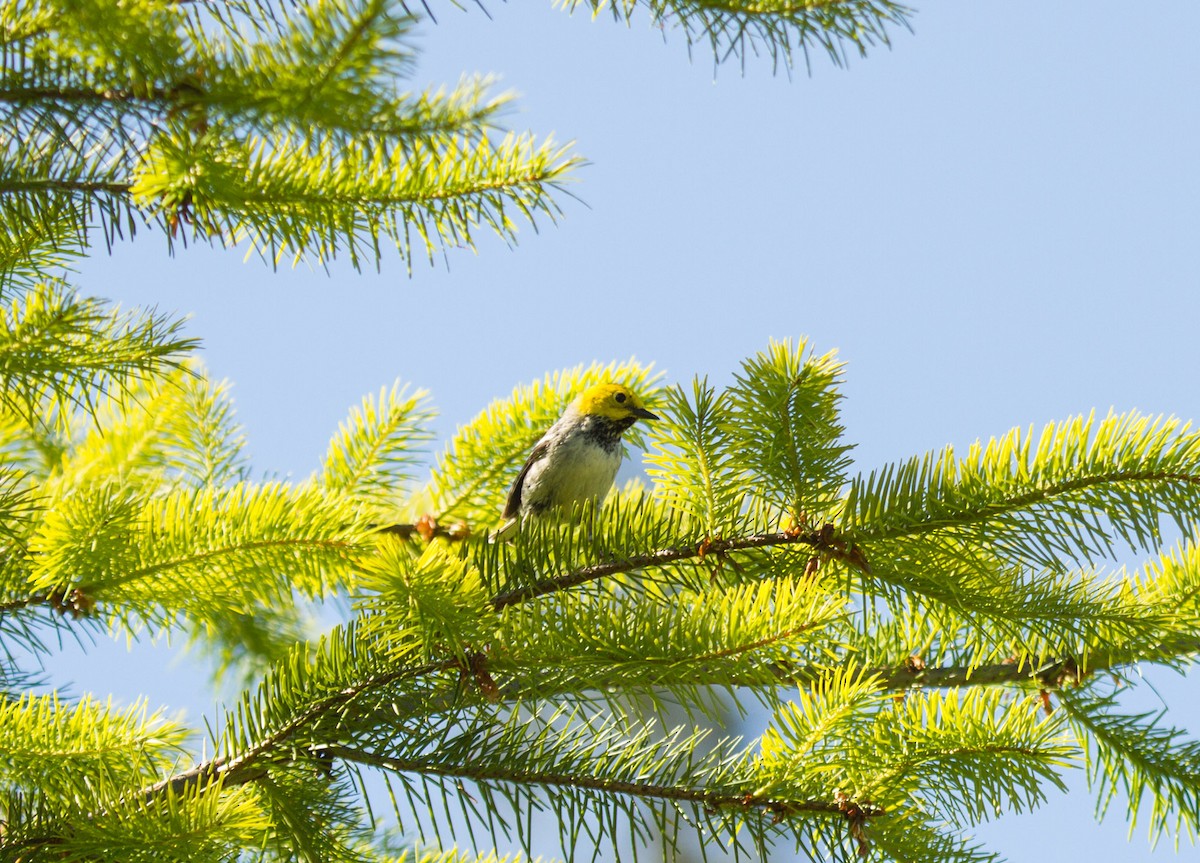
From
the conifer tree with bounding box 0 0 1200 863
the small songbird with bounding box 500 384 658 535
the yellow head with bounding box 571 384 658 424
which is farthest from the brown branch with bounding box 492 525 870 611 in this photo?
the small songbird with bounding box 500 384 658 535

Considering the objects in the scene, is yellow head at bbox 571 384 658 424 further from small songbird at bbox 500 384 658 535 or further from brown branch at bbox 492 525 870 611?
brown branch at bbox 492 525 870 611

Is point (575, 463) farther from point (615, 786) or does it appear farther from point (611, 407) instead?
point (615, 786)

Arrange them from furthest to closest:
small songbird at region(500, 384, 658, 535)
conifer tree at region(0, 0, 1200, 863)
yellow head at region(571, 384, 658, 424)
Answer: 1. small songbird at region(500, 384, 658, 535)
2. yellow head at region(571, 384, 658, 424)
3. conifer tree at region(0, 0, 1200, 863)

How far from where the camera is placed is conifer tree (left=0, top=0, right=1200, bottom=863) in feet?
4.52

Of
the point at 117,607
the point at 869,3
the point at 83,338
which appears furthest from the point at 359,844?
the point at 869,3

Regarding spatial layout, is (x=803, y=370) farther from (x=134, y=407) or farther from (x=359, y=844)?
(x=134, y=407)

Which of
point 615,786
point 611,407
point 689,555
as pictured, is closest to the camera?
point 615,786

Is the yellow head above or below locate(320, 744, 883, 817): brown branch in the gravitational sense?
above

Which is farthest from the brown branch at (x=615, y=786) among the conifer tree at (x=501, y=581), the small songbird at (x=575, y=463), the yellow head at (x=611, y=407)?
the small songbird at (x=575, y=463)

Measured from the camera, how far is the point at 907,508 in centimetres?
170

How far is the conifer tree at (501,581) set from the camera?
1379 mm

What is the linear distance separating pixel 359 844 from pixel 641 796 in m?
0.85

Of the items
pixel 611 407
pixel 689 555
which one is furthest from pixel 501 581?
pixel 611 407

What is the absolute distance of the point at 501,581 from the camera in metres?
1.91
